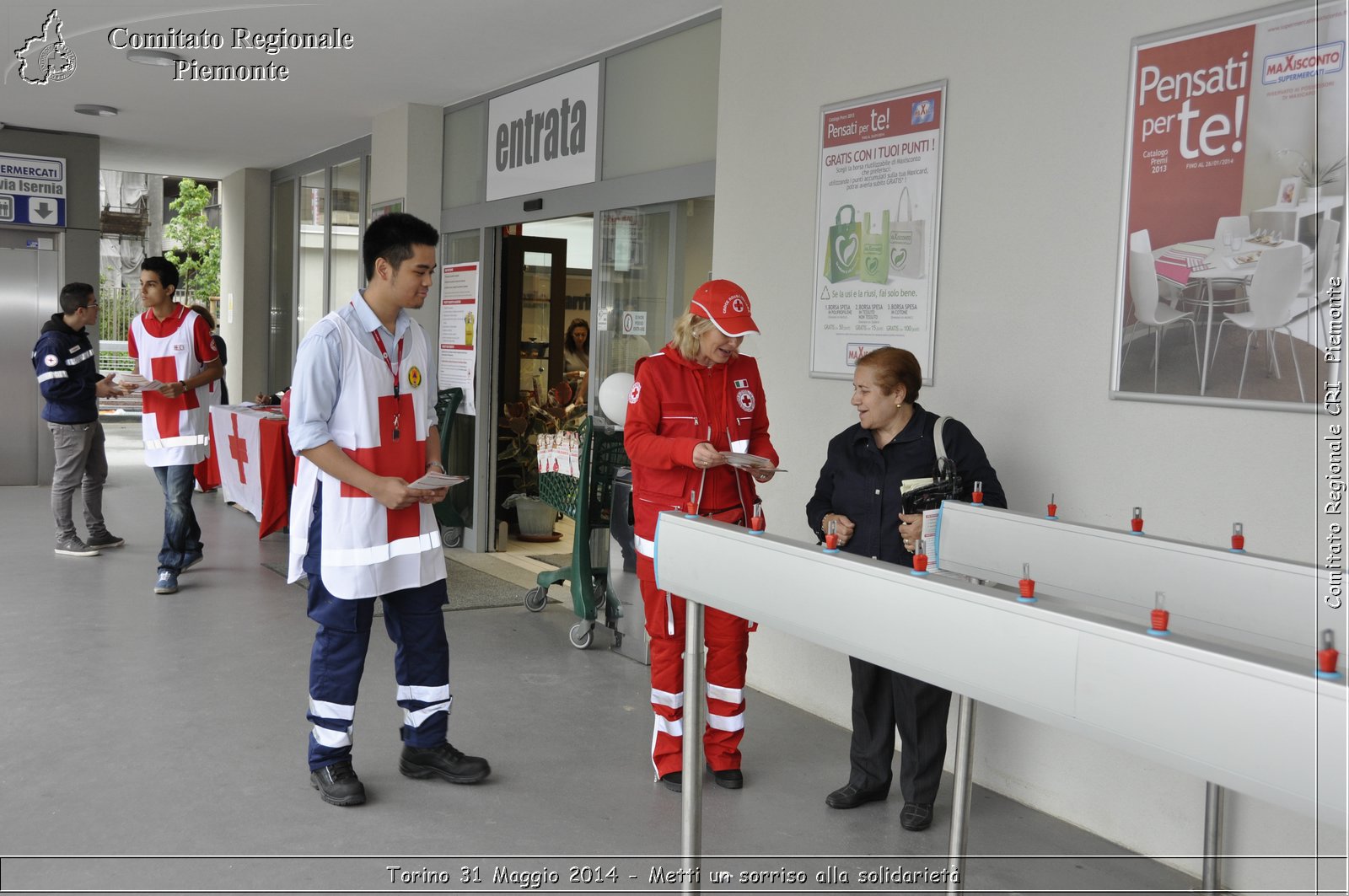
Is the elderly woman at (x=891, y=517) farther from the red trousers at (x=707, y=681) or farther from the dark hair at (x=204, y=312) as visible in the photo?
the dark hair at (x=204, y=312)

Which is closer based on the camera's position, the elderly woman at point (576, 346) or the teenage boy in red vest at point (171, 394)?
the teenage boy in red vest at point (171, 394)

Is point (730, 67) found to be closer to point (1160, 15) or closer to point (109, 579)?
point (1160, 15)

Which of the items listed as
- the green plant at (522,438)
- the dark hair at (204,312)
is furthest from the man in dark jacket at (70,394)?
the green plant at (522,438)

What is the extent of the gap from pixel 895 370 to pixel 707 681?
4.00 feet

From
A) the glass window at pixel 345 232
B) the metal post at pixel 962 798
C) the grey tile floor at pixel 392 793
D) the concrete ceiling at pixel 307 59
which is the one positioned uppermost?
the concrete ceiling at pixel 307 59

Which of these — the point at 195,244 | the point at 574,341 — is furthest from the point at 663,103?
the point at 195,244

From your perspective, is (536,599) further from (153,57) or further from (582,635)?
(153,57)

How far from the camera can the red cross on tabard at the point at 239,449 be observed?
7824 millimetres

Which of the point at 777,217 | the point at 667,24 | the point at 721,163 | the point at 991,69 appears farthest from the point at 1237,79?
the point at 667,24

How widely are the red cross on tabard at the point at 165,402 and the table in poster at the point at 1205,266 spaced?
515 cm

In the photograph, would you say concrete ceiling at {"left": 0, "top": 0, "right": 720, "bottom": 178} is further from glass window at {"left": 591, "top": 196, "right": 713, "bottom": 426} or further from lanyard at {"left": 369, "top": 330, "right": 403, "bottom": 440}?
lanyard at {"left": 369, "top": 330, "right": 403, "bottom": 440}

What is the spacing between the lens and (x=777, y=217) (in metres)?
4.76

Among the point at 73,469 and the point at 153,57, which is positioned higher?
the point at 153,57

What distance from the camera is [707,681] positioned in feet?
12.3
